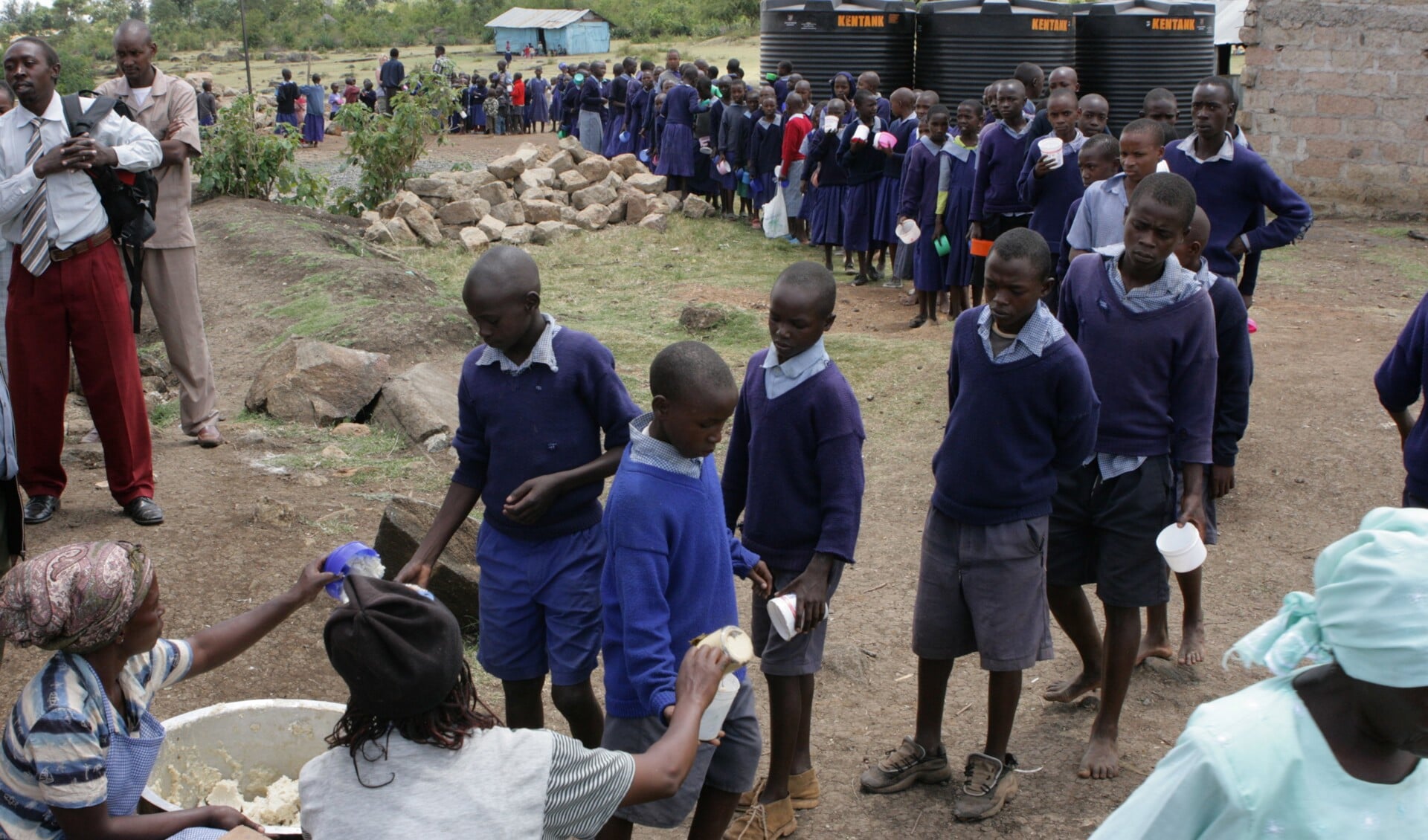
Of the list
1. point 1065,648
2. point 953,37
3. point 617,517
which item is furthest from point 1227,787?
point 953,37

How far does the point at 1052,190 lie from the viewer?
22.2ft

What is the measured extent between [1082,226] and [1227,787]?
3928 millimetres

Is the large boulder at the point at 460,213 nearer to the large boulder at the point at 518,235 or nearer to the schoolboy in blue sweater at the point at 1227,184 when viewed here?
the large boulder at the point at 518,235

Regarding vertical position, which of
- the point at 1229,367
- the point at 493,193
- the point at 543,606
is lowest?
the point at 543,606

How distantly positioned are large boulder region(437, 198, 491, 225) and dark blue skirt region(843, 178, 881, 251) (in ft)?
13.6

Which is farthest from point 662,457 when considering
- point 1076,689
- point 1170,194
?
point 1076,689

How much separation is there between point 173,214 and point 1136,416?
14.0 ft

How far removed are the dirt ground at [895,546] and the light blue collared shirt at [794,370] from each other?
1.22 m

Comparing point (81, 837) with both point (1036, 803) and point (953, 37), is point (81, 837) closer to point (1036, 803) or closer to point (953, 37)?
point (1036, 803)

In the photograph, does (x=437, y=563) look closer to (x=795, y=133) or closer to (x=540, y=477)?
(x=540, y=477)

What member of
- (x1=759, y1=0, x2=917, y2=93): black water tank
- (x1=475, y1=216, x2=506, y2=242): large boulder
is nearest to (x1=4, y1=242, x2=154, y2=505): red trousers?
(x1=475, y1=216, x2=506, y2=242): large boulder

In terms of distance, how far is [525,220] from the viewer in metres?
13.4

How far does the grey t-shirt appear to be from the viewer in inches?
71.6

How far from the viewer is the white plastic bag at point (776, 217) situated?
40.9ft
